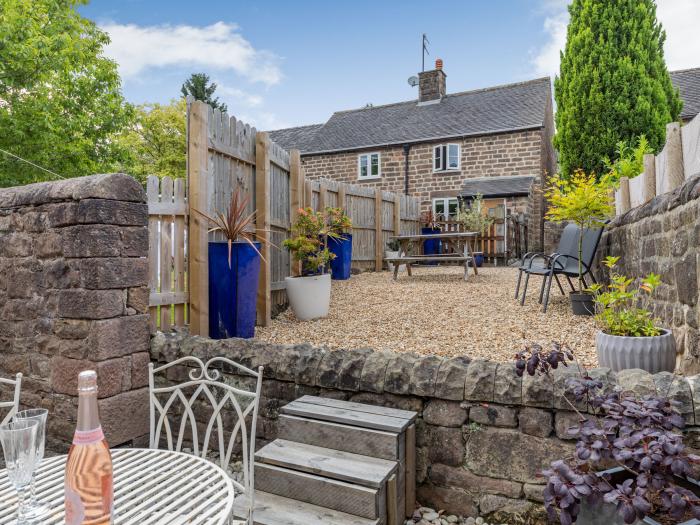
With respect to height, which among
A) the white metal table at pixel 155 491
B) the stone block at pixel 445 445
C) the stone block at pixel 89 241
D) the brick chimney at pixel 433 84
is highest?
the brick chimney at pixel 433 84

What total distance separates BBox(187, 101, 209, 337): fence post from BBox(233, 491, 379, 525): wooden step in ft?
6.51

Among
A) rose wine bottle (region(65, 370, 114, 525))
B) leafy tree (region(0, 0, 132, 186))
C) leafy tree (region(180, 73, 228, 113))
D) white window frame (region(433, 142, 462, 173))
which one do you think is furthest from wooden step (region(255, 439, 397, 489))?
leafy tree (region(180, 73, 228, 113))

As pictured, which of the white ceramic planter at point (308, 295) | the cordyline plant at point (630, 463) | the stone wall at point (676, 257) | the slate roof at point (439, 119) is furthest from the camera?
the slate roof at point (439, 119)

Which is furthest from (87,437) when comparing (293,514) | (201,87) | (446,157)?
(201,87)

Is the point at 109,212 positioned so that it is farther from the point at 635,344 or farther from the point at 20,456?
the point at 635,344

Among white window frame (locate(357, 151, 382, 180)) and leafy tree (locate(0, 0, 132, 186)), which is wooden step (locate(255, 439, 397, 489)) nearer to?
leafy tree (locate(0, 0, 132, 186))

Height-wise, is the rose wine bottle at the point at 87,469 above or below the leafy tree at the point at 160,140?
below

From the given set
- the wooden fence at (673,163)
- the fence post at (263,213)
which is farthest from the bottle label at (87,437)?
the fence post at (263,213)

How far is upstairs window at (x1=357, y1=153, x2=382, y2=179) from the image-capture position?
16672 millimetres

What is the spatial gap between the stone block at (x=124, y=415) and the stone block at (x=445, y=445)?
1763mm

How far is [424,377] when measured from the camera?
6.83 feet

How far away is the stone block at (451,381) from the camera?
201 cm

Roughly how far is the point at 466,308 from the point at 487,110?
13.0 m

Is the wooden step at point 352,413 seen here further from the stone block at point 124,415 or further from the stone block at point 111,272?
the stone block at point 111,272
